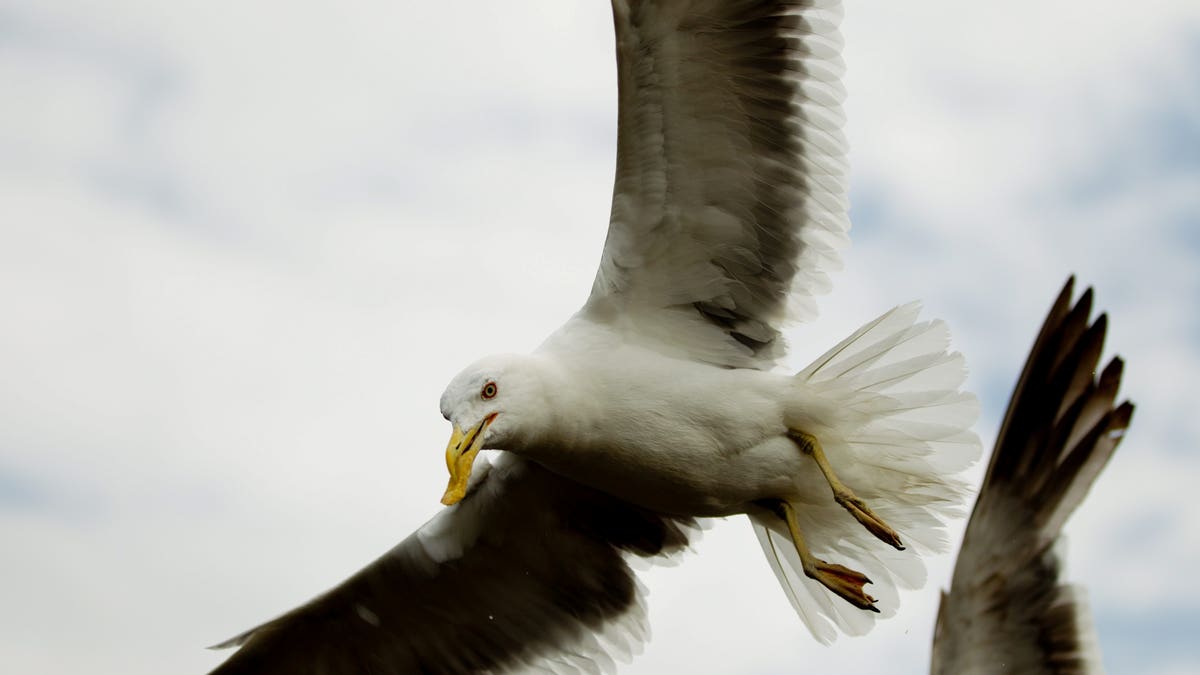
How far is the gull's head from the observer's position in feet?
16.9

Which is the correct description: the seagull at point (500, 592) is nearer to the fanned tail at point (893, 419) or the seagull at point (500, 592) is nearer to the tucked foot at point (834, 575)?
the tucked foot at point (834, 575)

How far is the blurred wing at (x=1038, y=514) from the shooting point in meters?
4.19

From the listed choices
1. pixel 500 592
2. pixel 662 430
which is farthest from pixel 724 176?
pixel 500 592

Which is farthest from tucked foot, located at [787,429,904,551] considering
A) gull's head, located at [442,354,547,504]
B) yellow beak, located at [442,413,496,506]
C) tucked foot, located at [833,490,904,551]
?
yellow beak, located at [442,413,496,506]

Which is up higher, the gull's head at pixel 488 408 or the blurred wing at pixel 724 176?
the blurred wing at pixel 724 176

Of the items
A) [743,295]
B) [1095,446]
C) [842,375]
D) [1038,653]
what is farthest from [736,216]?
[1038,653]

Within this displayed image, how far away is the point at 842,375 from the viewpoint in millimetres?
5832

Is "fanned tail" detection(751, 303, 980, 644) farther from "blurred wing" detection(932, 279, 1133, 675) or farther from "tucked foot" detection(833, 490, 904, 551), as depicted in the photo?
"blurred wing" detection(932, 279, 1133, 675)

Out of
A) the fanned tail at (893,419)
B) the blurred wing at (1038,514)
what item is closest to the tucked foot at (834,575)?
the fanned tail at (893,419)

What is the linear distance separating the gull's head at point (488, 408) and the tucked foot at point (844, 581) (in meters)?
1.24

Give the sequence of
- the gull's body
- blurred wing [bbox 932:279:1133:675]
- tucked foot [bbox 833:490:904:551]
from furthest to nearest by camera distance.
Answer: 1. tucked foot [bbox 833:490:904:551]
2. the gull's body
3. blurred wing [bbox 932:279:1133:675]

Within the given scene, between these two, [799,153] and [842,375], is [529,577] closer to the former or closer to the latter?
[842,375]

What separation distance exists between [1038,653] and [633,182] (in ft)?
7.31

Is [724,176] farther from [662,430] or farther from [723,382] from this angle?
[662,430]
